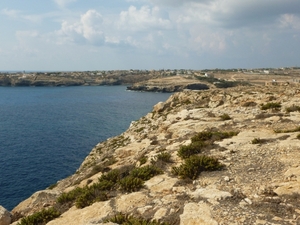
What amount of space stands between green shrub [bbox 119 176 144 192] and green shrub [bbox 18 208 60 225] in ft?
11.2

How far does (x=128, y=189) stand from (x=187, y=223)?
4565mm

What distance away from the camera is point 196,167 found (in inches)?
518

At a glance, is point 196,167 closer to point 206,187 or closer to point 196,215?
point 206,187

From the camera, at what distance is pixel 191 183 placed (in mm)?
12195

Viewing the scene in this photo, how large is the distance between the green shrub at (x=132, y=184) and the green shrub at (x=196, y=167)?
191 cm

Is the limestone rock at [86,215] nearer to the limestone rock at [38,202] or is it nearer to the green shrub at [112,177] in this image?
the green shrub at [112,177]

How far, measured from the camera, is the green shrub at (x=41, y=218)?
11969 millimetres

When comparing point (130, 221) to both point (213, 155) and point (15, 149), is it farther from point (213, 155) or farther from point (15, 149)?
point (15, 149)

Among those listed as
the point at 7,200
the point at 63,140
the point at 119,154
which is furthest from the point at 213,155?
the point at 63,140

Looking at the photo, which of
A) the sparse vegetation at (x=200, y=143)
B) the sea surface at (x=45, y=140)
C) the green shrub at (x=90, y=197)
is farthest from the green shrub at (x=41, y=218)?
the sea surface at (x=45, y=140)

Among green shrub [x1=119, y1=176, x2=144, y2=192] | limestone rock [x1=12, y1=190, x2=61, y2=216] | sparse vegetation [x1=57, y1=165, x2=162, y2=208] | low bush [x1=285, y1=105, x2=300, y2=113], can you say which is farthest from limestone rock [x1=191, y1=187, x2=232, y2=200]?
low bush [x1=285, y1=105, x2=300, y2=113]

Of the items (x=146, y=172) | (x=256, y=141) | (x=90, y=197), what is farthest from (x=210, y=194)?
(x=256, y=141)

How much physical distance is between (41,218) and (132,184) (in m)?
4.57

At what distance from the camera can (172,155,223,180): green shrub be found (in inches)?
508
